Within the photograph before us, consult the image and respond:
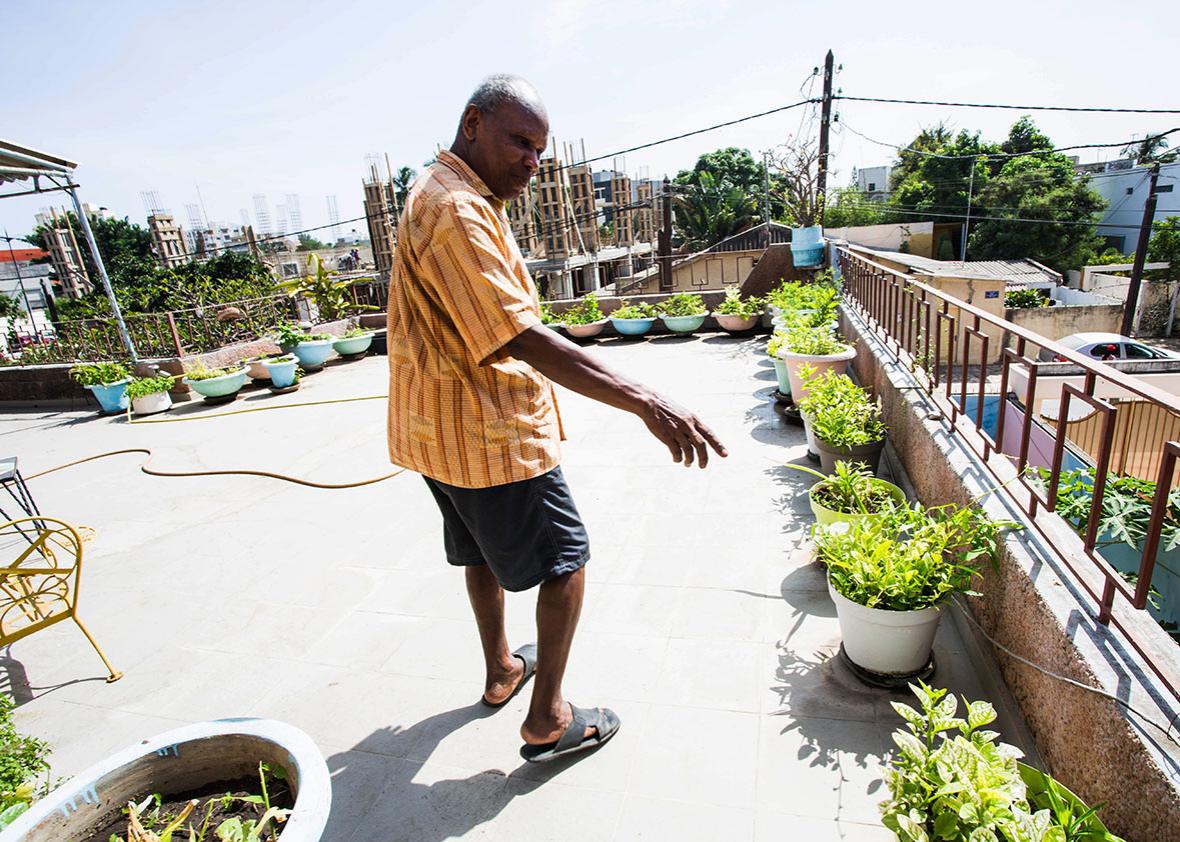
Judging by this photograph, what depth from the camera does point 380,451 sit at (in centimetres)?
512

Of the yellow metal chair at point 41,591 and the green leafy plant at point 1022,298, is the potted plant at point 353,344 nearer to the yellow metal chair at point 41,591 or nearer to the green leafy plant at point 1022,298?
the yellow metal chair at point 41,591

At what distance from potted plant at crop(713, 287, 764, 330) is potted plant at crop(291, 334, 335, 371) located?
19.7 feet

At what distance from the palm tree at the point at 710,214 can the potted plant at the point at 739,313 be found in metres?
27.4

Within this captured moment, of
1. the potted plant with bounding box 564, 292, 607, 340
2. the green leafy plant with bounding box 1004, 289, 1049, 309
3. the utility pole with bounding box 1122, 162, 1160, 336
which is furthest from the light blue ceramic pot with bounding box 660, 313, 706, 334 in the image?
the green leafy plant with bounding box 1004, 289, 1049, 309

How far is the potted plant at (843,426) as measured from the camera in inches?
124

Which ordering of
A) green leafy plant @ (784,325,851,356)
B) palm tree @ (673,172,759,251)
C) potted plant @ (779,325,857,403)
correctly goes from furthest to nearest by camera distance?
palm tree @ (673,172,759,251) → green leafy plant @ (784,325,851,356) → potted plant @ (779,325,857,403)

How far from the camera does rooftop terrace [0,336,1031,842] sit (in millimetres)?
1689

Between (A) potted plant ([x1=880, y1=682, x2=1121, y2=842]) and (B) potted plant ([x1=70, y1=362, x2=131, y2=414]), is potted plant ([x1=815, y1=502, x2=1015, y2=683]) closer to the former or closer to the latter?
(A) potted plant ([x1=880, y1=682, x2=1121, y2=842])

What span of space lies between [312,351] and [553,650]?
8762mm

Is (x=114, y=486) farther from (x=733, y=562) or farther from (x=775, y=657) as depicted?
(x=775, y=657)

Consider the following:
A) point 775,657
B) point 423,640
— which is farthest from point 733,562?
point 423,640

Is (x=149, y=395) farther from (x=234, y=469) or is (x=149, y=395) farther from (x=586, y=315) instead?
(x=586, y=315)

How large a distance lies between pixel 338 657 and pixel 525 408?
1623 millimetres

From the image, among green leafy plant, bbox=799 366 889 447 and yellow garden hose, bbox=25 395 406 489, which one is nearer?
green leafy plant, bbox=799 366 889 447
